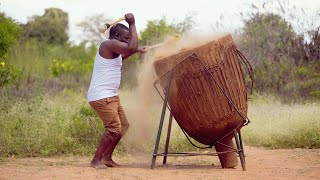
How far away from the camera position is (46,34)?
1535 inches

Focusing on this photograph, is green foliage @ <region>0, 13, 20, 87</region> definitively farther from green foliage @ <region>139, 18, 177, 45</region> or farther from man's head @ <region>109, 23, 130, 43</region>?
green foliage @ <region>139, 18, 177, 45</region>

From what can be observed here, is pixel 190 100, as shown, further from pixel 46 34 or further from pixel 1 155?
pixel 46 34

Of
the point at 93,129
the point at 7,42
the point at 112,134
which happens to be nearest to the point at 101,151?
the point at 112,134

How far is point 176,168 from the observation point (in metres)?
7.22

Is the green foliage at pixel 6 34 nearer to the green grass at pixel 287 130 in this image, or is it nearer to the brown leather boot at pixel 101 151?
the brown leather boot at pixel 101 151

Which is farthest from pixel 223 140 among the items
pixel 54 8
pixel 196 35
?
pixel 54 8

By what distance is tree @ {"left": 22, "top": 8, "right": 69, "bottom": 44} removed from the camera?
124ft

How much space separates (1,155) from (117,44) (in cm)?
272

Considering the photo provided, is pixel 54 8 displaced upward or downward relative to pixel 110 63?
upward

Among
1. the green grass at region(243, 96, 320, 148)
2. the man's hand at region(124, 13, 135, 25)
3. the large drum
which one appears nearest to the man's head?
the man's hand at region(124, 13, 135, 25)

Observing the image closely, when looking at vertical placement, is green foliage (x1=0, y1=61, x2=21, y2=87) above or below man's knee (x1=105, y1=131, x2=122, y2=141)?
above

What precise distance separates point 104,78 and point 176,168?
1404 millimetres

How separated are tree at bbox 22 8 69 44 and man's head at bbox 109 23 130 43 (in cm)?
2987

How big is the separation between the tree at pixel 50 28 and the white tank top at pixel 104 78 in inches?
1181
